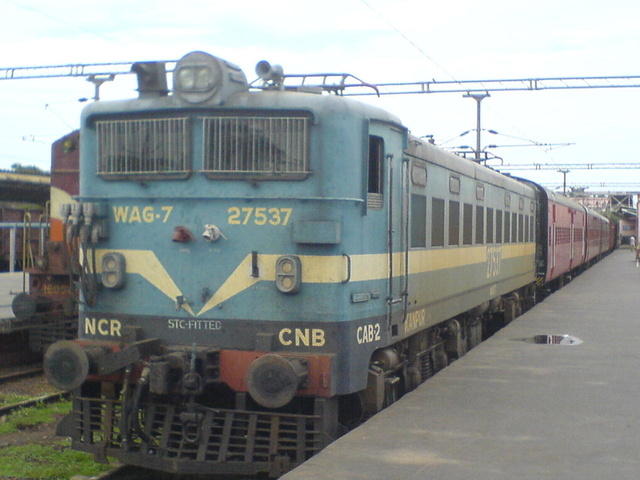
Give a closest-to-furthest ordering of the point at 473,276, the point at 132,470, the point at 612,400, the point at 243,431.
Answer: the point at 243,431, the point at 132,470, the point at 612,400, the point at 473,276

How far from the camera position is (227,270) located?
671 cm

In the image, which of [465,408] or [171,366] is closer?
[171,366]

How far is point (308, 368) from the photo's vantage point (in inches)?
254

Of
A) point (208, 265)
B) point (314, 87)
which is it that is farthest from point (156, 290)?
point (314, 87)

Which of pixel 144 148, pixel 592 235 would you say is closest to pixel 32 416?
pixel 144 148

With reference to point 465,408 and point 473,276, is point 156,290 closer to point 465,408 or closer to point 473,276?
point 465,408

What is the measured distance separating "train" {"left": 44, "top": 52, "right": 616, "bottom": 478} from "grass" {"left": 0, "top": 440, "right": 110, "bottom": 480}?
543 mm

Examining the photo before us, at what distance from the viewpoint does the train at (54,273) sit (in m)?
13.4

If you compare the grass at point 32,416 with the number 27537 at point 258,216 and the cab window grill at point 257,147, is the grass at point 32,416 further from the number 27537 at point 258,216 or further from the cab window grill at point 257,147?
the cab window grill at point 257,147

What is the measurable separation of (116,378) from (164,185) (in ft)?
5.40

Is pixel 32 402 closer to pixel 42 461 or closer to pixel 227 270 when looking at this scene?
pixel 42 461

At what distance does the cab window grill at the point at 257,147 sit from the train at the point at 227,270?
0.01 meters

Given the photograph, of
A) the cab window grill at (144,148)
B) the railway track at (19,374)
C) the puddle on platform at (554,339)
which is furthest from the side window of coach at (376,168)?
the railway track at (19,374)

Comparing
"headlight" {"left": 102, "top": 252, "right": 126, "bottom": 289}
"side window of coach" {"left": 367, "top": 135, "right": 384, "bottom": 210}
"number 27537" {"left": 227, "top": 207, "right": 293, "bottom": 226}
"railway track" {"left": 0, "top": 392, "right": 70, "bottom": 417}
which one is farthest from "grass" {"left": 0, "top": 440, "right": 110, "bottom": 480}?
"side window of coach" {"left": 367, "top": 135, "right": 384, "bottom": 210}
